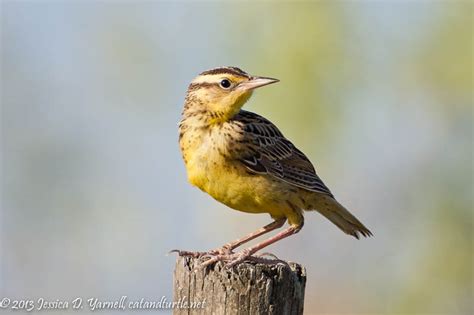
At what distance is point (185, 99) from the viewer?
8.39 metres

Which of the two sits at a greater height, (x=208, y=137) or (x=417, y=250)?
(x=208, y=137)

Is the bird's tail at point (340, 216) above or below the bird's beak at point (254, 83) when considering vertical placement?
below

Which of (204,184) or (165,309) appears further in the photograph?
(204,184)

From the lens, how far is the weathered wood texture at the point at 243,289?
5.89 meters

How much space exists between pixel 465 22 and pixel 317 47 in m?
2.03

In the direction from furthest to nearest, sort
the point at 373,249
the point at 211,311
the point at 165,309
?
the point at 373,249 → the point at 165,309 → the point at 211,311

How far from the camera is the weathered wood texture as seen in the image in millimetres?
5895

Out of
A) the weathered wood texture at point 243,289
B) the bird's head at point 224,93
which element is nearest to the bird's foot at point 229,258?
the weathered wood texture at point 243,289

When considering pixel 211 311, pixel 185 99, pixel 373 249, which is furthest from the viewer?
pixel 373 249

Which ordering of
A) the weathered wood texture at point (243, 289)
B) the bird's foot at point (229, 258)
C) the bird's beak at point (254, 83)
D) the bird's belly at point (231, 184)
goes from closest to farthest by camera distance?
the weathered wood texture at point (243, 289) < the bird's foot at point (229, 258) < the bird's belly at point (231, 184) < the bird's beak at point (254, 83)

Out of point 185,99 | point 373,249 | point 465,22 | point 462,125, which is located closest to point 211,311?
point 185,99

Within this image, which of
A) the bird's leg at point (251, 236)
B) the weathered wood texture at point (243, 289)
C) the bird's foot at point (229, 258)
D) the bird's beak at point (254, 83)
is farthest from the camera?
the bird's beak at point (254, 83)

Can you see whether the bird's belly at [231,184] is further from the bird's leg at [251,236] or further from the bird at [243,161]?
the bird's leg at [251,236]

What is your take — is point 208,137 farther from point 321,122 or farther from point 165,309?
point 321,122
